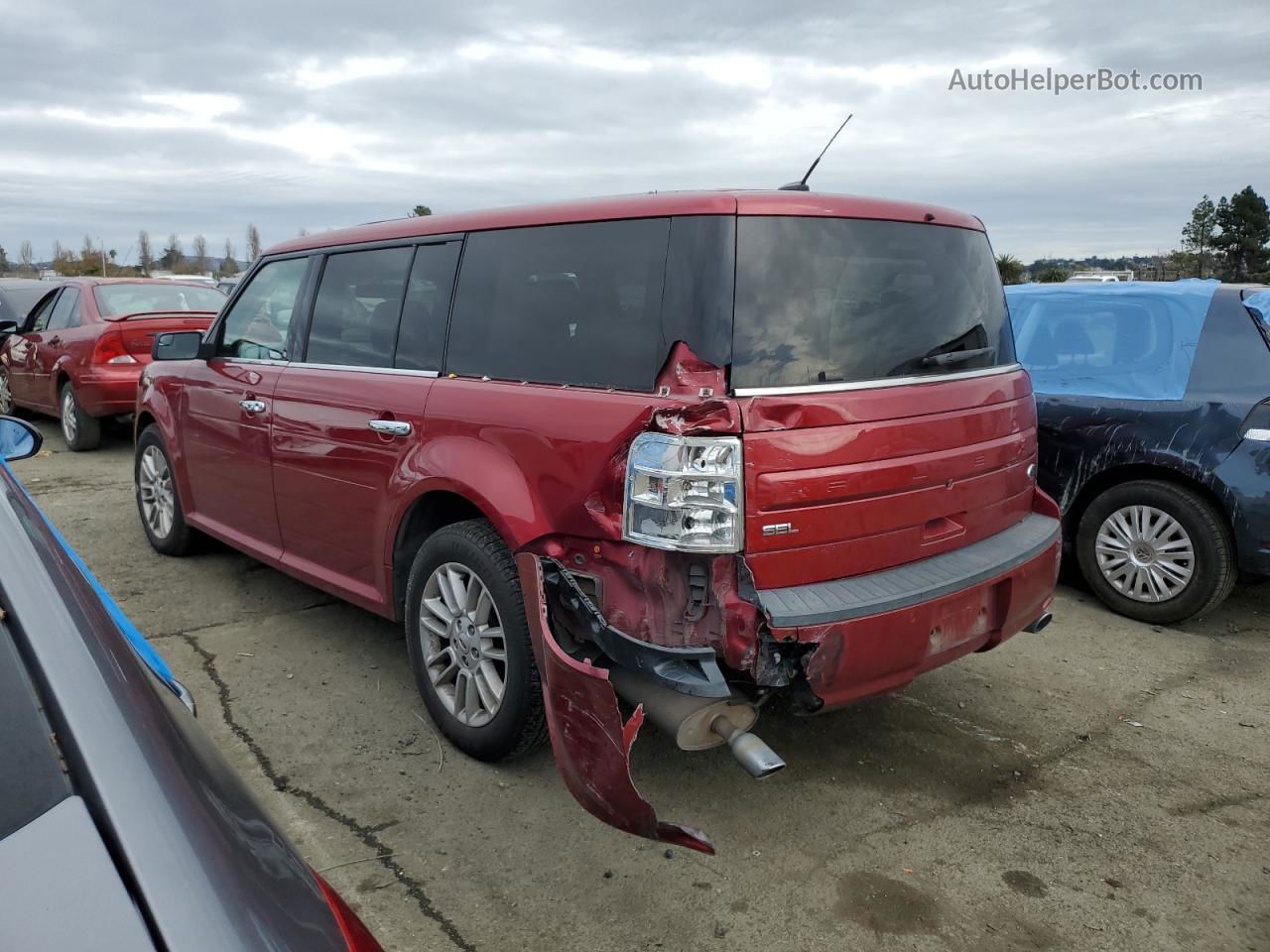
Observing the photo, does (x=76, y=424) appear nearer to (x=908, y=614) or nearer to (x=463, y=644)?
(x=463, y=644)

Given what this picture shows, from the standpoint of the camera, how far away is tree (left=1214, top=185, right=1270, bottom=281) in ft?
96.4

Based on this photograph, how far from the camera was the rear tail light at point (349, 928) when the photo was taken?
119 cm

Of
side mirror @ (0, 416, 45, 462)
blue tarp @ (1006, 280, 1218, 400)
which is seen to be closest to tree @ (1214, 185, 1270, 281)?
blue tarp @ (1006, 280, 1218, 400)

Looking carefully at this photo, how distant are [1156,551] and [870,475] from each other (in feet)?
9.59

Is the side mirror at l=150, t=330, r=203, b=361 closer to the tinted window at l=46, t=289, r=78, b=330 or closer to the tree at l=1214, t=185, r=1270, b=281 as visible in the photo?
the tinted window at l=46, t=289, r=78, b=330

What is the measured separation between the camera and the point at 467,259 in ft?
11.2

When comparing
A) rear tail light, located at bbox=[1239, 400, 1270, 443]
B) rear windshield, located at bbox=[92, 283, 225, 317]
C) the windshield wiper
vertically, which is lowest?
rear tail light, located at bbox=[1239, 400, 1270, 443]

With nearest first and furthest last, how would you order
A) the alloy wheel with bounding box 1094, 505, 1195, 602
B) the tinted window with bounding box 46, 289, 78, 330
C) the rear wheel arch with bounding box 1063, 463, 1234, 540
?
1. the rear wheel arch with bounding box 1063, 463, 1234, 540
2. the alloy wheel with bounding box 1094, 505, 1195, 602
3. the tinted window with bounding box 46, 289, 78, 330

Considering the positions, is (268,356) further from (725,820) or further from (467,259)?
(725,820)

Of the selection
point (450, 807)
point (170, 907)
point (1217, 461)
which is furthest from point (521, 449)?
point (1217, 461)

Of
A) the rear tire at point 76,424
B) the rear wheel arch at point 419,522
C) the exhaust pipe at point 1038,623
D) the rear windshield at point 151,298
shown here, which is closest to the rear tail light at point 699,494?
the rear wheel arch at point 419,522

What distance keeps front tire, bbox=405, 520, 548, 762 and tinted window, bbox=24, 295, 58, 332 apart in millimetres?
8822

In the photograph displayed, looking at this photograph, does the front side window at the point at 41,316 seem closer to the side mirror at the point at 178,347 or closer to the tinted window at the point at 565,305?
the side mirror at the point at 178,347

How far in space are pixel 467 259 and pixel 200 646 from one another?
7.59 ft
